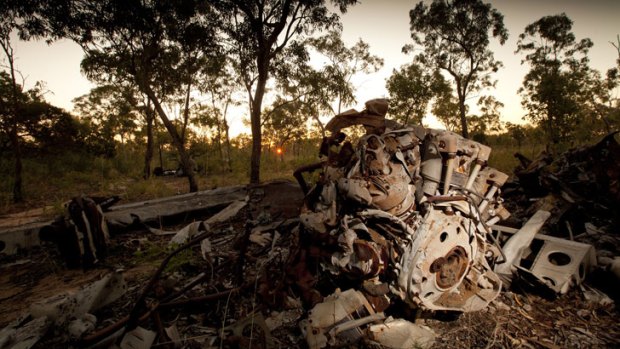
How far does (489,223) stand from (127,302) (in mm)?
4127

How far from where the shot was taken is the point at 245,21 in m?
8.70

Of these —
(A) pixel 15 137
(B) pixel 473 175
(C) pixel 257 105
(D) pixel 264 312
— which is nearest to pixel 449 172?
(B) pixel 473 175

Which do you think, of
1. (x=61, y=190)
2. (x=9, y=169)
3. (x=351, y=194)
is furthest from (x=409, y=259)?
(x=9, y=169)

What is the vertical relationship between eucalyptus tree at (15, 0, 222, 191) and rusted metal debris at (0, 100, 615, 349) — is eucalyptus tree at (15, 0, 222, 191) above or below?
above

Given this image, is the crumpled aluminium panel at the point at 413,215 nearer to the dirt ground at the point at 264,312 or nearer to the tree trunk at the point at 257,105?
the dirt ground at the point at 264,312

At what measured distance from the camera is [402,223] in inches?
93.8

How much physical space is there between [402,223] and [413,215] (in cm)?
25

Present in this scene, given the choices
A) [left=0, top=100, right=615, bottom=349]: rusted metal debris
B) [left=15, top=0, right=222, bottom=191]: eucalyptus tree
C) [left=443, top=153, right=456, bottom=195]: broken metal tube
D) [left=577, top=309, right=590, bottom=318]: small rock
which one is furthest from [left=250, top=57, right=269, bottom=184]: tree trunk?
[left=577, top=309, right=590, bottom=318]: small rock

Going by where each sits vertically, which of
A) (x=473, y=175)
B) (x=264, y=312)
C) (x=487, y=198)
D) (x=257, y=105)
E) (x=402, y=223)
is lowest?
(x=264, y=312)

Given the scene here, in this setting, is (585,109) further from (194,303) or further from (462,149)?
(194,303)

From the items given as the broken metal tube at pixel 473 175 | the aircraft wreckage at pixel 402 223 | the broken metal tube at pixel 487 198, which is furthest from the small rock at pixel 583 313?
the broken metal tube at pixel 473 175

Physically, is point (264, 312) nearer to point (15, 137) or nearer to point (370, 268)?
point (370, 268)

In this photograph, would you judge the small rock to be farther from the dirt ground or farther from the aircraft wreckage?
the aircraft wreckage

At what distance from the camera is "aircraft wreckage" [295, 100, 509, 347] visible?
2221mm
